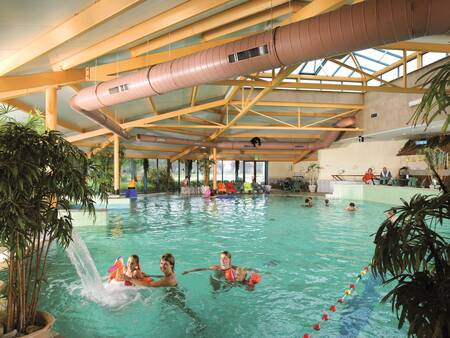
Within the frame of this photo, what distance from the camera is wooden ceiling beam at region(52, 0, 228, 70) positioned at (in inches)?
168

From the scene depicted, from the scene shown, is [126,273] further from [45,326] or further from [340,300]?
[340,300]

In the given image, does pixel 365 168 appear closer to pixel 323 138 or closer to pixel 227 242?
pixel 323 138

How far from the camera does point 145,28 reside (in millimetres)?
4812

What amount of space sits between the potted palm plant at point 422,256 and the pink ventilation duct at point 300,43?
6.47 feet

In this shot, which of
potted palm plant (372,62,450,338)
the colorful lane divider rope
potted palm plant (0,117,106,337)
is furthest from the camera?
the colorful lane divider rope

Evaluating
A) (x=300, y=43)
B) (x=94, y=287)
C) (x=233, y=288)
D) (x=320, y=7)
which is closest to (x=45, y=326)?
(x=94, y=287)

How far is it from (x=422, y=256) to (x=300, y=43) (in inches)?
116

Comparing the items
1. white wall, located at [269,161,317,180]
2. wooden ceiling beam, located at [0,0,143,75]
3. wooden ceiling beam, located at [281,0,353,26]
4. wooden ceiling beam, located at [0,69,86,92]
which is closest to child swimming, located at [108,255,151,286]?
wooden ceiling beam, located at [0,0,143,75]

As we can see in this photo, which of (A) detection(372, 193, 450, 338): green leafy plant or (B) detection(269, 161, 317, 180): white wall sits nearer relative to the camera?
(A) detection(372, 193, 450, 338): green leafy plant

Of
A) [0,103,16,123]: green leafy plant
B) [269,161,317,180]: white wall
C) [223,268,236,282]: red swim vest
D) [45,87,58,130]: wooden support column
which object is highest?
[45,87,58,130]: wooden support column

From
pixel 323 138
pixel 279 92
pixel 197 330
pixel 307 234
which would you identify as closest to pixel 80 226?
pixel 307 234

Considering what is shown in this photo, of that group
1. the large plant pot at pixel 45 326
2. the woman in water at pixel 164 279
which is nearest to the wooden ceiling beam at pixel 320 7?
the woman in water at pixel 164 279

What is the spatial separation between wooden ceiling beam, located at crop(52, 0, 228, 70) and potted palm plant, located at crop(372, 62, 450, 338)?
3296mm

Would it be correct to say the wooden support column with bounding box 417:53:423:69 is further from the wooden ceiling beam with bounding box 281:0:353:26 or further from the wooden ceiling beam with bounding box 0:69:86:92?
the wooden ceiling beam with bounding box 0:69:86:92
